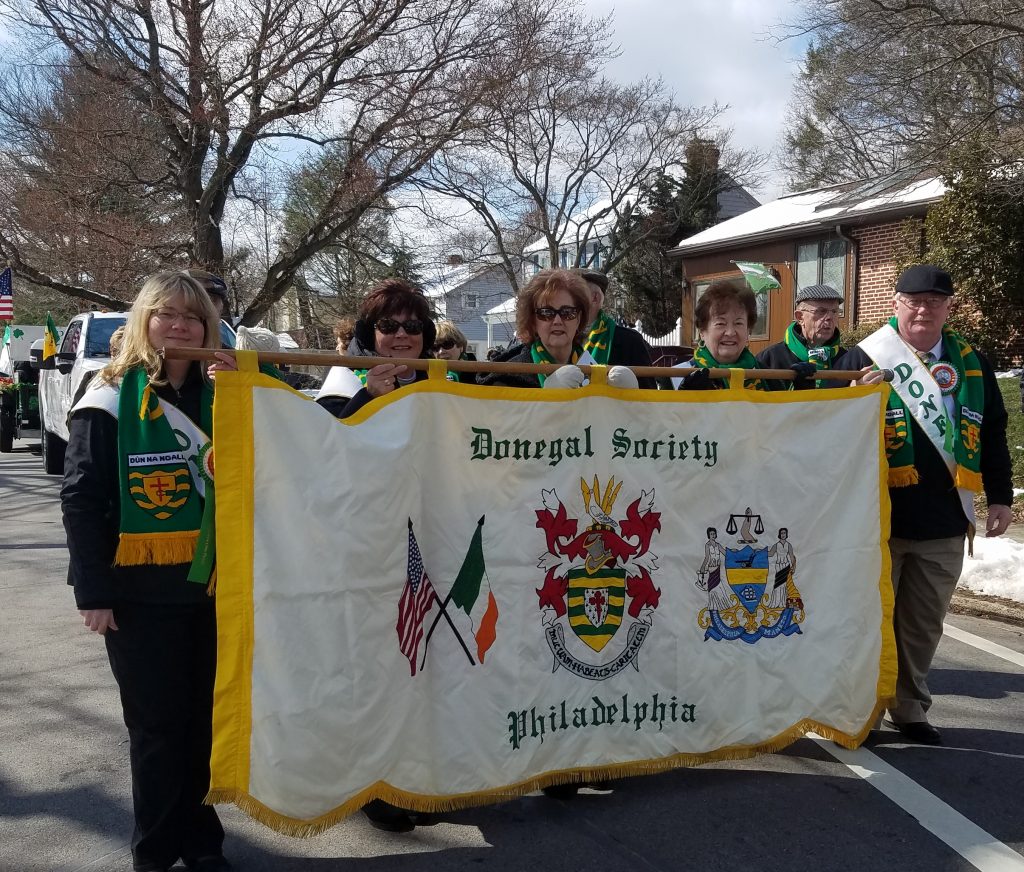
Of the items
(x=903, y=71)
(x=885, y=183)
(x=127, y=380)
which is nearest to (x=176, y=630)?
(x=127, y=380)

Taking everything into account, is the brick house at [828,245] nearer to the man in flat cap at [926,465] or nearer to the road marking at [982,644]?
the road marking at [982,644]

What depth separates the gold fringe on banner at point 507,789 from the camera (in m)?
2.92

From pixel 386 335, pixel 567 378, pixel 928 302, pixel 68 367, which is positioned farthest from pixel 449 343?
pixel 68 367

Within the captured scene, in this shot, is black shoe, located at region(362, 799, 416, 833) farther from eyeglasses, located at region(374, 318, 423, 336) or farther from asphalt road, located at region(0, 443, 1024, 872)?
eyeglasses, located at region(374, 318, 423, 336)

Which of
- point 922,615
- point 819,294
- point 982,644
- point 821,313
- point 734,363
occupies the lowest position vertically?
point 982,644

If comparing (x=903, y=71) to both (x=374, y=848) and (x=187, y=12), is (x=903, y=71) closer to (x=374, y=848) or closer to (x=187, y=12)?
(x=187, y=12)

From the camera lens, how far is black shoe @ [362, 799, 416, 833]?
340 cm

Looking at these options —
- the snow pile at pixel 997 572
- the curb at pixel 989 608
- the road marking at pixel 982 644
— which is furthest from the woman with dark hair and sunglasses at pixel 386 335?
the snow pile at pixel 997 572

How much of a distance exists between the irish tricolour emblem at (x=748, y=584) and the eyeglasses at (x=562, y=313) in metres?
1.04

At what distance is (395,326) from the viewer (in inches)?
149

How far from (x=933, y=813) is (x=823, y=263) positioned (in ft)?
65.5

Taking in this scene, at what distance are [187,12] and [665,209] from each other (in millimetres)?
21758

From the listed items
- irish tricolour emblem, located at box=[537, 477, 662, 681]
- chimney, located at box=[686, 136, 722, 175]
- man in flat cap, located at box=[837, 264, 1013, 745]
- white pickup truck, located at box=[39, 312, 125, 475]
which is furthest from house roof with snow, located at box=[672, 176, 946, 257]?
irish tricolour emblem, located at box=[537, 477, 662, 681]

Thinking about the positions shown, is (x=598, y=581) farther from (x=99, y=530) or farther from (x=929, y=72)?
(x=929, y=72)
